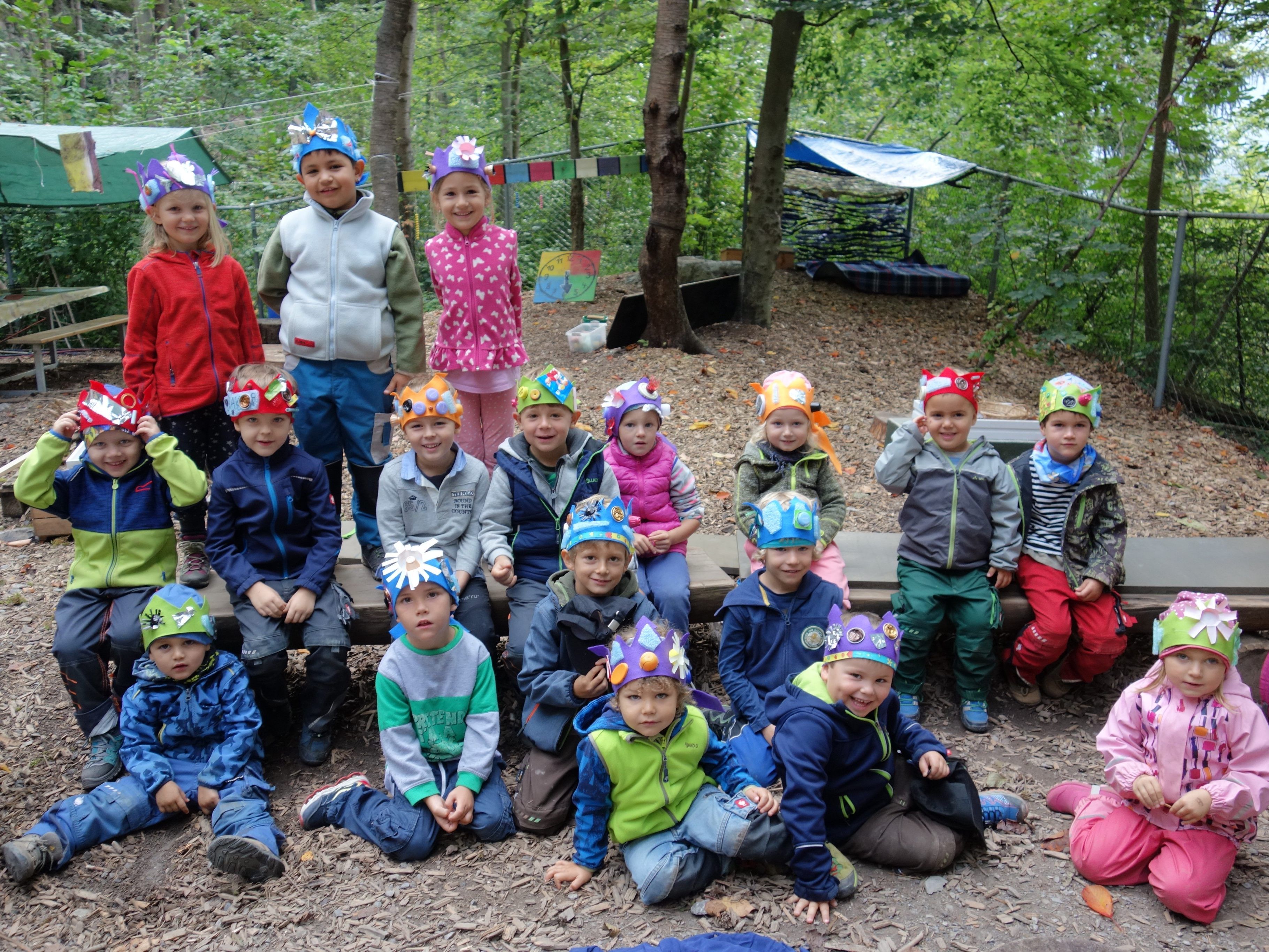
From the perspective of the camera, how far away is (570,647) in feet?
11.6

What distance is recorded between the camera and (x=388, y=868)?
3.28 metres

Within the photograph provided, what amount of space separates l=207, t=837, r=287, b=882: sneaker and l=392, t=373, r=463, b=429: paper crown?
166 centimetres

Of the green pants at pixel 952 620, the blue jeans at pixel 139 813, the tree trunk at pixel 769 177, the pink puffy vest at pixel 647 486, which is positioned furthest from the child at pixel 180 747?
the tree trunk at pixel 769 177

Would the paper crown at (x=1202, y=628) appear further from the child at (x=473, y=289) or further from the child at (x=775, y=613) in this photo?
the child at (x=473, y=289)

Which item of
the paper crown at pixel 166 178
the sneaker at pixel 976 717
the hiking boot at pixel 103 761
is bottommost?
the sneaker at pixel 976 717

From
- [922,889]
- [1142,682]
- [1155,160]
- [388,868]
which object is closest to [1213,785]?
[1142,682]

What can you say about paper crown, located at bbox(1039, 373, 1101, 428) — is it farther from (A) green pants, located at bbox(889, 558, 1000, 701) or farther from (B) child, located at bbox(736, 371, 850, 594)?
(B) child, located at bbox(736, 371, 850, 594)

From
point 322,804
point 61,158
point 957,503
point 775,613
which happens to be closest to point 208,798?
point 322,804

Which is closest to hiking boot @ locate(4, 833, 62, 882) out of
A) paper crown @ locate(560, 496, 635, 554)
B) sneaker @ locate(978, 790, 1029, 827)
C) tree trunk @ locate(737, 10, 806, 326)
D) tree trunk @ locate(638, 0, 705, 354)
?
paper crown @ locate(560, 496, 635, 554)

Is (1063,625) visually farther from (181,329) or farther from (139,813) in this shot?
(181,329)

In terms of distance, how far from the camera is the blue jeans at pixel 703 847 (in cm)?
304

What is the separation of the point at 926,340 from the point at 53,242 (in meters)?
10.6

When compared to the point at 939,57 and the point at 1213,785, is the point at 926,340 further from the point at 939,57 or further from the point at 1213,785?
the point at 1213,785

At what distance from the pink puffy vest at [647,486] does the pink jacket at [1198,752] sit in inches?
75.3
